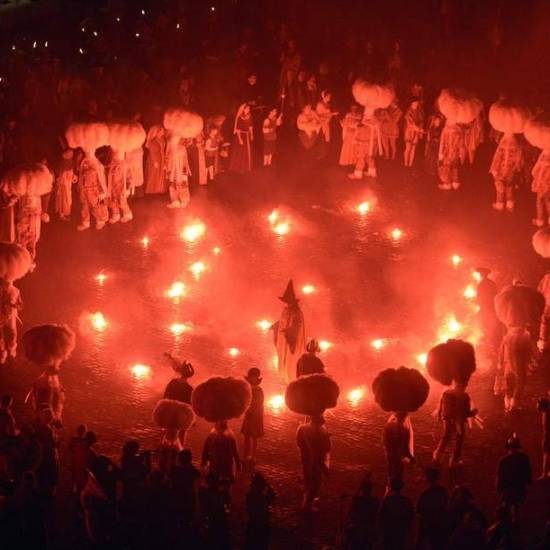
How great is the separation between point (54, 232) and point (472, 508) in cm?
1250

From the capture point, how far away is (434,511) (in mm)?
12695

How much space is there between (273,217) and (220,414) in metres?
9.34

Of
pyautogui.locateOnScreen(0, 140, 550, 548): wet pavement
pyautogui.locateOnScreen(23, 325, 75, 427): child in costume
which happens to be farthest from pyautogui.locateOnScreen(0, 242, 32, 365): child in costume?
pyautogui.locateOnScreen(23, 325, 75, 427): child in costume

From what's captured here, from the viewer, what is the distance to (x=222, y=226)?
2244 centimetres

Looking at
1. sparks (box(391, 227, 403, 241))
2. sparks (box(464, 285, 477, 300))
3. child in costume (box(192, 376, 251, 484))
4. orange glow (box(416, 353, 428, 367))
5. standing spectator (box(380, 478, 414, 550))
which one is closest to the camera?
standing spectator (box(380, 478, 414, 550))

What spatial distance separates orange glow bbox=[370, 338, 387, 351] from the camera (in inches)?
728

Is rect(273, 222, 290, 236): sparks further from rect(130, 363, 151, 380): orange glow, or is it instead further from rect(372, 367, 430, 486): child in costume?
rect(372, 367, 430, 486): child in costume

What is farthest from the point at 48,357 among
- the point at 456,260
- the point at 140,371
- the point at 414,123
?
the point at 414,123

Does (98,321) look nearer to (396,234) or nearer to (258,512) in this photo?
(396,234)

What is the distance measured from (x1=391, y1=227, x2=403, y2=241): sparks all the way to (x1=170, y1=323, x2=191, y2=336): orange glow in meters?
5.27

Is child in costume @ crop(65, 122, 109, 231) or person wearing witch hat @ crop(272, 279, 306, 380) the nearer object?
person wearing witch hat @ crop(272, 279, 306, 380)

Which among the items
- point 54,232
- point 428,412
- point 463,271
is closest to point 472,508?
point 428,412

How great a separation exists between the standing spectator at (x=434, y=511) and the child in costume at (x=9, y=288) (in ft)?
A: 25.2

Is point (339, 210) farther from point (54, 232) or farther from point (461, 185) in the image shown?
point (54, 232)
